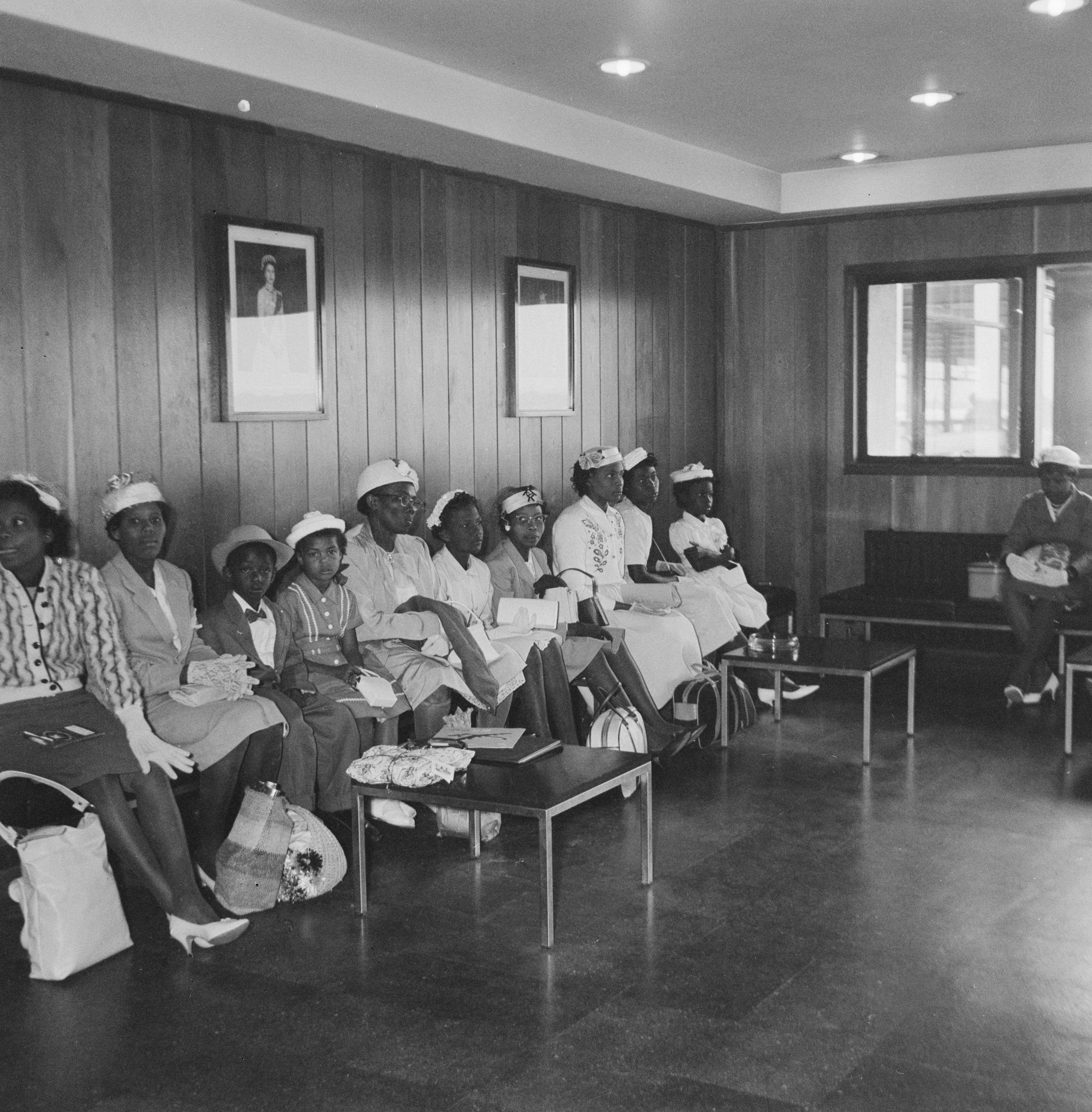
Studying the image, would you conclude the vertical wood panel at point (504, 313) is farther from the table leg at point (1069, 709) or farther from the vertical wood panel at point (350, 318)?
the table leg at point (1069, 709)

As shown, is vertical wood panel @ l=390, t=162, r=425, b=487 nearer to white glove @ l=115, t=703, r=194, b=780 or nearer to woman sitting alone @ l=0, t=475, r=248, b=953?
woman sitting alone @ l=0, t=475, r=248, b=953

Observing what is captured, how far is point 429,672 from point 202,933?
1.59 m

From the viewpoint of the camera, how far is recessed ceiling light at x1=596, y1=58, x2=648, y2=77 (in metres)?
5.74

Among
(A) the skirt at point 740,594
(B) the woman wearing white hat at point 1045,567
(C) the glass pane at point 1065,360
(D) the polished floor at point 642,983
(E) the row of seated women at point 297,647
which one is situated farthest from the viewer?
(C) the glass pane at point 1065,360

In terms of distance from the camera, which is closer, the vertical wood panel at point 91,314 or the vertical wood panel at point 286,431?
the vertical wood panel at point 91,314

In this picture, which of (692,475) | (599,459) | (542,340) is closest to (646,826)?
(599,459)

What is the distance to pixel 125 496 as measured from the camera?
4777mm

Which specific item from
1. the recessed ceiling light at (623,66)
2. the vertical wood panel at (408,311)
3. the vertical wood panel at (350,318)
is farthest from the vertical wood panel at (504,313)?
the recessed ceiling light at (623,66)

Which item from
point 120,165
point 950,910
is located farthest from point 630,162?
point 950,910

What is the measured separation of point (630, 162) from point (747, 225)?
2.03 m

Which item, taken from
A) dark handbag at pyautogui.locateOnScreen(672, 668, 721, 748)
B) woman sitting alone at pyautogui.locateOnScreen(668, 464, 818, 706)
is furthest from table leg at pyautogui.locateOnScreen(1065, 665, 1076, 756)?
dark handbag at pyautogui.locateOnScreen(672, 668, 721, 748)

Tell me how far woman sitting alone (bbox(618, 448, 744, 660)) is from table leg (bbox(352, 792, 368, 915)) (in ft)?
8.91

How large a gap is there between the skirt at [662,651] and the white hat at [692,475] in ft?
4.80

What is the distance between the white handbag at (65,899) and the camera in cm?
384
